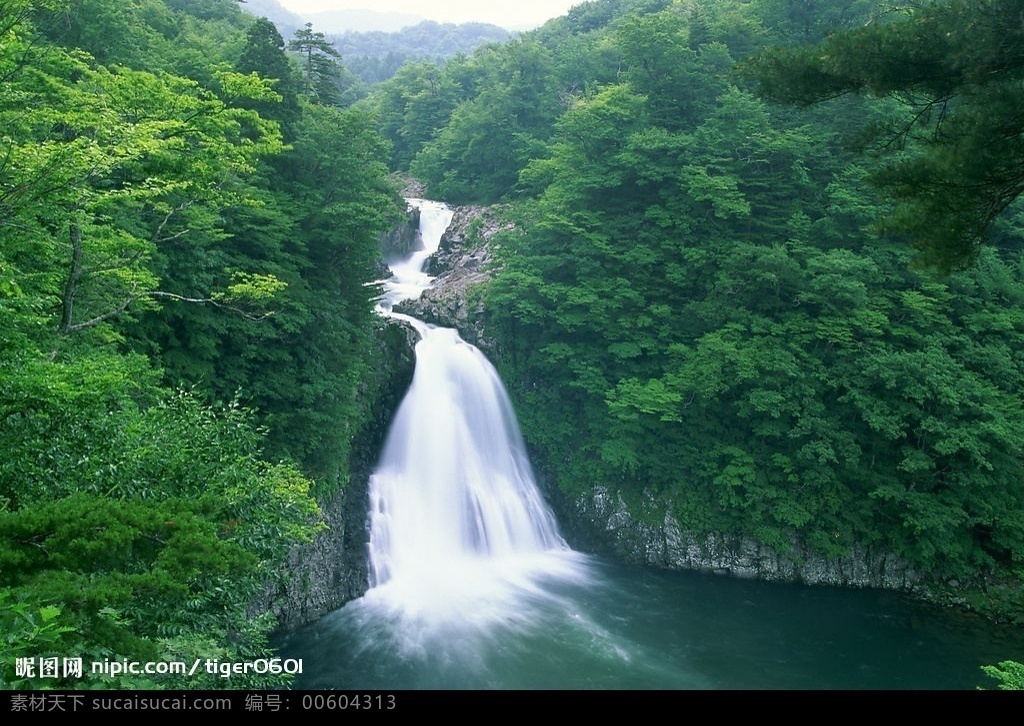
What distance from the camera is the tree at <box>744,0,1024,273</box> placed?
399cm

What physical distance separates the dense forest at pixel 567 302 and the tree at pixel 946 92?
0.08ft

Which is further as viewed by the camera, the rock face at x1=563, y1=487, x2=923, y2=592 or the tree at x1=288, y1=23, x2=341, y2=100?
the tree at x1=288, y1=23, x2=341, y2=100

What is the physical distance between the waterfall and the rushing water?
0.12ft

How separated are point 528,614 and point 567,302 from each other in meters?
8.13

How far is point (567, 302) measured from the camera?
16.3 meters

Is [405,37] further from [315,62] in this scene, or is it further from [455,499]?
[455,499]

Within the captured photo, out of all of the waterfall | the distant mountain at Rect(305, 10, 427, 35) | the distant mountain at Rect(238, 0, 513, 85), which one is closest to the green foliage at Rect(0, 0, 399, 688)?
the waterfall

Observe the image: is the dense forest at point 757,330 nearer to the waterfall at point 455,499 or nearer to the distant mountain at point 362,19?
the waterfall at point 455,499

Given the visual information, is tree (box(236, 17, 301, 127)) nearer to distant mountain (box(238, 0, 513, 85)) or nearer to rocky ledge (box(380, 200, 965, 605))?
rocky ledge (box(380, 200, 965, 605))

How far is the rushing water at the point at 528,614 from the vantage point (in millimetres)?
10391

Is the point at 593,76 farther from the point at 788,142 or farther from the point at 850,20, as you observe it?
the point at 788,142

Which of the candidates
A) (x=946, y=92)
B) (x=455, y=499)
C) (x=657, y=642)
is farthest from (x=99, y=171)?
(x=657, y=642)

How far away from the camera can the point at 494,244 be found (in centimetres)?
2188

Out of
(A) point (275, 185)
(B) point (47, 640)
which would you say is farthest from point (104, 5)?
(B) point (47, 640)
